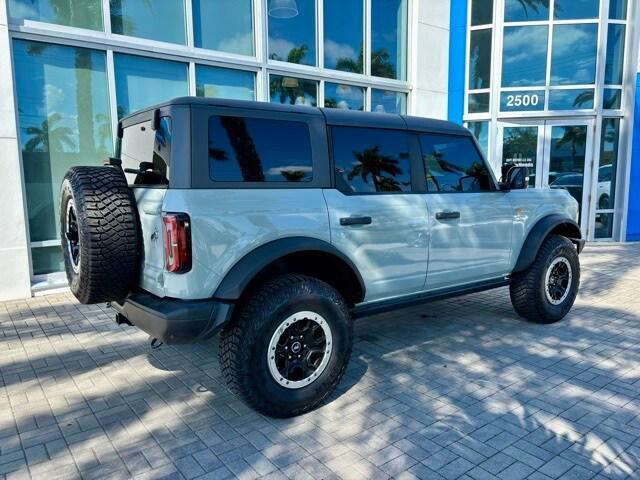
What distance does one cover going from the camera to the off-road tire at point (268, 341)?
298cm

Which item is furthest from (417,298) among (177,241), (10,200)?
(10,200)

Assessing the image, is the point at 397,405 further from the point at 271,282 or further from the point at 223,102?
the point at 223,102

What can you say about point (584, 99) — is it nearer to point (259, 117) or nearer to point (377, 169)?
point (377, 169)

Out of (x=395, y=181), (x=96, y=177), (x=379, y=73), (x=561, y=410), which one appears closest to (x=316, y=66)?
(x=379, y=73)

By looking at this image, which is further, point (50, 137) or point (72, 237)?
point (50, 137)

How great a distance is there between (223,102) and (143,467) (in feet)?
7.18

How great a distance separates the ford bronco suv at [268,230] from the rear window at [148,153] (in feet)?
0.05

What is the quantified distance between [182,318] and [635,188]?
10912 mm

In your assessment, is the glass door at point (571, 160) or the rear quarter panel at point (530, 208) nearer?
the rear quarter panel at point (530, 208)

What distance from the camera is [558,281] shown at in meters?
5.10

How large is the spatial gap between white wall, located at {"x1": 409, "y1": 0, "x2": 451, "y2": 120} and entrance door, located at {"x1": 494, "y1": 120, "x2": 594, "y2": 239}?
1.60 metres

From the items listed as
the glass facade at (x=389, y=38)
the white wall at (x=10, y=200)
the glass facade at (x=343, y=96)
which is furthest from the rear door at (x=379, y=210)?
the glass facade at (x=389, y=38)

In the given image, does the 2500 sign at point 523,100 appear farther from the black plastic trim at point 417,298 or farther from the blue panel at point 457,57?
the black plastic trim at point 417,298

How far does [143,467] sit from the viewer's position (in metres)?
2.69
